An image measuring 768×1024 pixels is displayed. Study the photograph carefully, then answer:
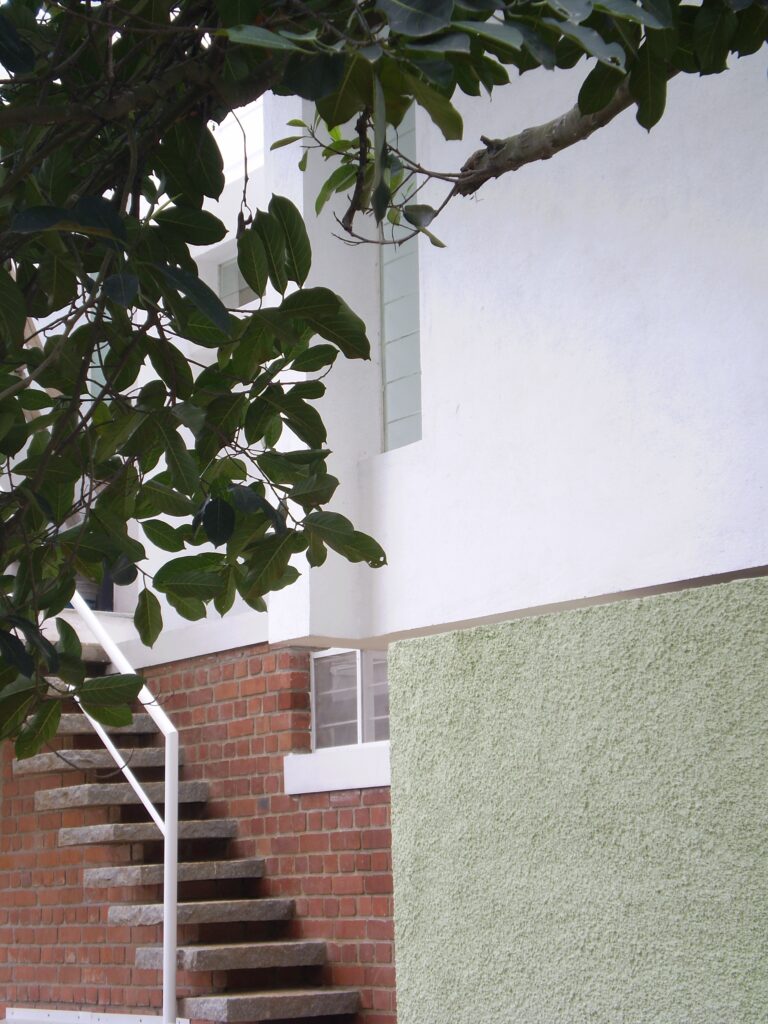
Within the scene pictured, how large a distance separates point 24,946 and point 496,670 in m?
4.86

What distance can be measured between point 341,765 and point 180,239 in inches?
150

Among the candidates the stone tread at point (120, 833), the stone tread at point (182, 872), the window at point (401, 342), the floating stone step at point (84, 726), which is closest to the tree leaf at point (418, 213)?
the window at point (401, 342)

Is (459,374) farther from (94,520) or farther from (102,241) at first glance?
(102,241)

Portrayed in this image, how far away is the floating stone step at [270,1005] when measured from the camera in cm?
493

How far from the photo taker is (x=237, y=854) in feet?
19.5

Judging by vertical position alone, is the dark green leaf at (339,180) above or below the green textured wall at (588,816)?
above

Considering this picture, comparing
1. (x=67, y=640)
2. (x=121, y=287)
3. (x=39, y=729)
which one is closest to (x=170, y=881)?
(x=67, y=640)

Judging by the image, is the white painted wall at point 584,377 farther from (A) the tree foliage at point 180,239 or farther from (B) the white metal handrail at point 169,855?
(B) the white metal handrail at point 169,855

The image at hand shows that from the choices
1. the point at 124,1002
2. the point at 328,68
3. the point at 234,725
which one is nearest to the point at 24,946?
the point at 124,1002

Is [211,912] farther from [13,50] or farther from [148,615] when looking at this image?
[13,50]

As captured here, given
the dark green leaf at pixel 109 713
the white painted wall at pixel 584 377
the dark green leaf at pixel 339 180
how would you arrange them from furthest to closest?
1. the white painted wall at pixel 584 377
2. the dark green leaf at pixel 339 180
3. the dark green leaf at pixel 109 713

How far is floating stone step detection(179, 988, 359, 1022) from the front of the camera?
4.93 metres

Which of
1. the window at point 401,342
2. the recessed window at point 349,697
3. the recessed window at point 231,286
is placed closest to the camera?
the window at point 401,342

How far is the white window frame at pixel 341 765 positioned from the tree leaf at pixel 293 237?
3.48 m
